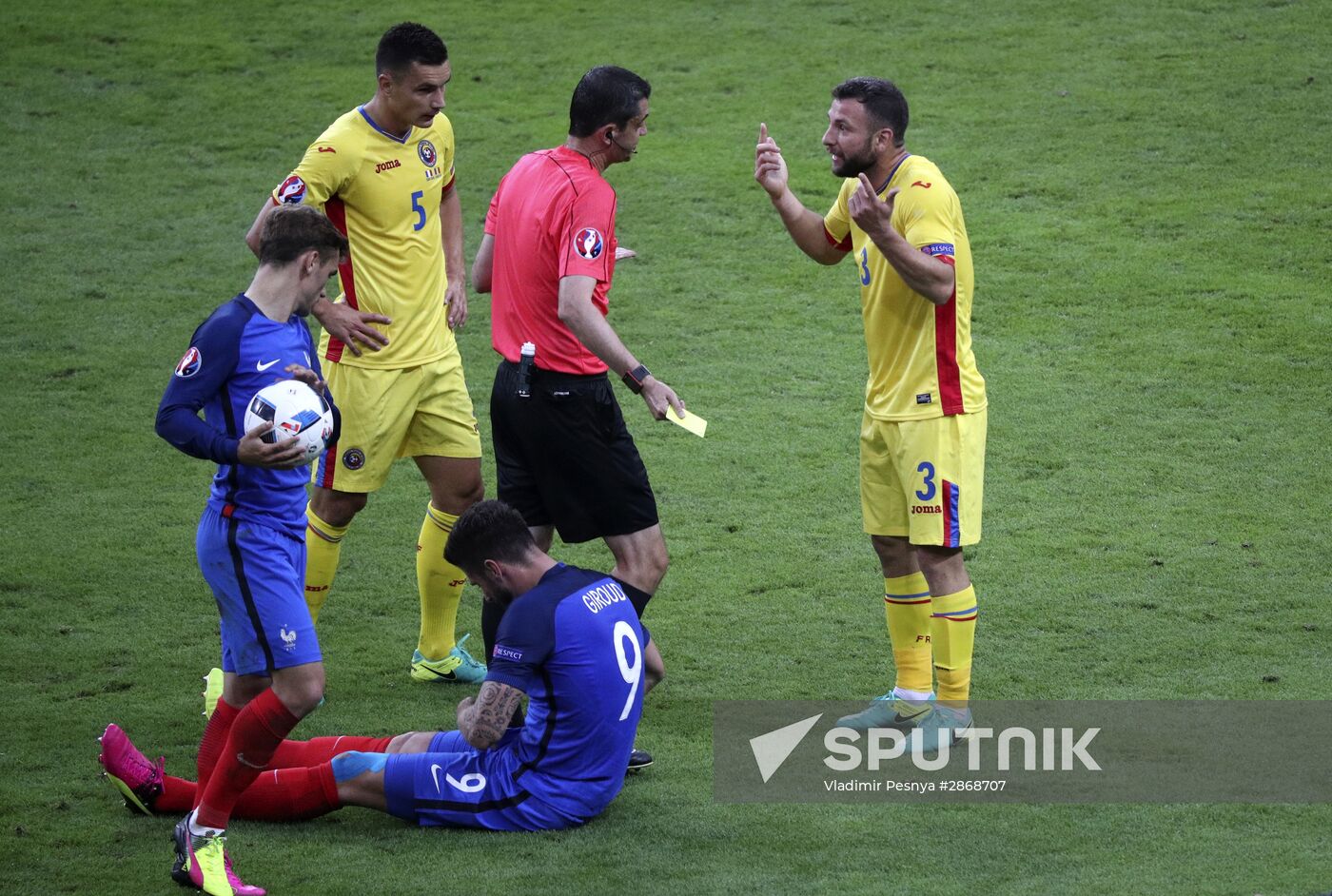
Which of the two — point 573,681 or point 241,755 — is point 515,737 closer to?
point 573,681

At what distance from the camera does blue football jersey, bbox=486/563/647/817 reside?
464cm

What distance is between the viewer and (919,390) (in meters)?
5.54

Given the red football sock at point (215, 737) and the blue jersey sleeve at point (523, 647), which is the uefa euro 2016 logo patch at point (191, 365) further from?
the blue jersey sleeve at point (523, 647)

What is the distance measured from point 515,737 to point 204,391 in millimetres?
1419

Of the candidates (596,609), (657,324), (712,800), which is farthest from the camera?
→ (657,324)

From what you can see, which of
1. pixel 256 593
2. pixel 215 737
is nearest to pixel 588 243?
pixel 256 593

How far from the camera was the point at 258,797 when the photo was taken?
191 inches

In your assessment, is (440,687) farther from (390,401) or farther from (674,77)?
(674,77)

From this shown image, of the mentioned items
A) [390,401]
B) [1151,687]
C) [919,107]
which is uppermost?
[919,107]

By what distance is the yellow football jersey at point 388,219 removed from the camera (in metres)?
5.97

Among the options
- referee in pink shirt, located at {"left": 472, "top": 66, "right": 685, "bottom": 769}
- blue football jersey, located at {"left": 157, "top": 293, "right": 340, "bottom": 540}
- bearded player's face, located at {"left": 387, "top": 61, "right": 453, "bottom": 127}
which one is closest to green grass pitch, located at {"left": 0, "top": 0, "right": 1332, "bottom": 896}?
referee in pink shirt, located at {"left": 472, "top": 66, "right": 685, "bottom": 769}

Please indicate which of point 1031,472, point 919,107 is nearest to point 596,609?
point 1031,472

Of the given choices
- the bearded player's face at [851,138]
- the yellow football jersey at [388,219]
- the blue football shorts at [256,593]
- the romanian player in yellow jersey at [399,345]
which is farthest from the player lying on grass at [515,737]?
the bearded player's face at [851,138]

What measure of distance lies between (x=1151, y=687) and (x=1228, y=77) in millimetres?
8670
